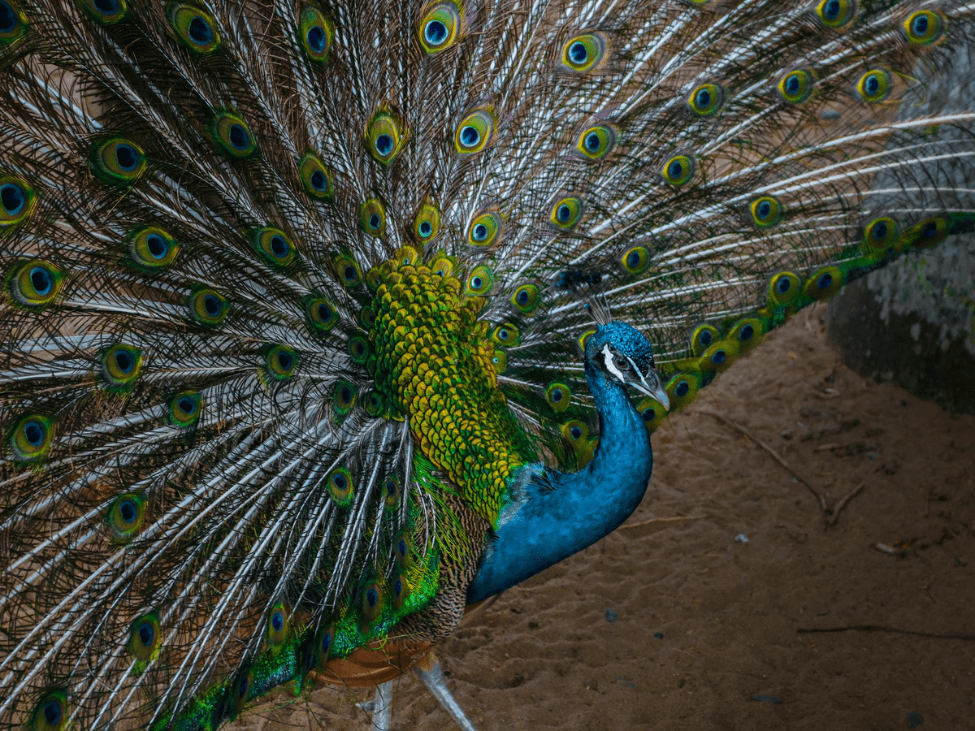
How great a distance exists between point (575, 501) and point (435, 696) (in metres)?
1.20

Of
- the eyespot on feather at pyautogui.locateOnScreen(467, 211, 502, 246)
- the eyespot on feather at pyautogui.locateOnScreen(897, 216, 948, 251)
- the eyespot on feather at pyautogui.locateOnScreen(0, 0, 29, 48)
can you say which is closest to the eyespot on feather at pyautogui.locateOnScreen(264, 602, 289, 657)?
the eyespot on feather at pyautogui.locateOnScreen(467, 211, 502, 246)

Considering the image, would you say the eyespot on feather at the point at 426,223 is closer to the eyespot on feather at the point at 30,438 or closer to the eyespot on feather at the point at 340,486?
the eyespot on feather at the point at 340,486

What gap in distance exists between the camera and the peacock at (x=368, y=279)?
214 cm

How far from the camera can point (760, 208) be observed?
3064mm

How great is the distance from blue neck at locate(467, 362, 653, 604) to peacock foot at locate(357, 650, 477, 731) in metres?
0.43

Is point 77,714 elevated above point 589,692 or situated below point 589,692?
above

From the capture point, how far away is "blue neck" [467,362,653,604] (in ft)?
8.20

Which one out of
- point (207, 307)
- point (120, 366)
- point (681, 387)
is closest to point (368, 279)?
point (207, 307)

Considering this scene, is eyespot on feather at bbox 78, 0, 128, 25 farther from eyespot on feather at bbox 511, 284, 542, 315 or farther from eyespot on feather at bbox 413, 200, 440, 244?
eyespot on feather at bbox 511, 284, 542, 315

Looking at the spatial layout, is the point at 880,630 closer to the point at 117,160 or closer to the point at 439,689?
the point at 439,689

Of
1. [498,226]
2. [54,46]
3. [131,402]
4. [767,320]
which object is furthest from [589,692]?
[54,46]

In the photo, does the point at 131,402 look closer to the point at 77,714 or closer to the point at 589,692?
the point at 77,714

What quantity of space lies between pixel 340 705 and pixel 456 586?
111 centimetres

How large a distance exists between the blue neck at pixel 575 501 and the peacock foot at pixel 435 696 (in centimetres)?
43
